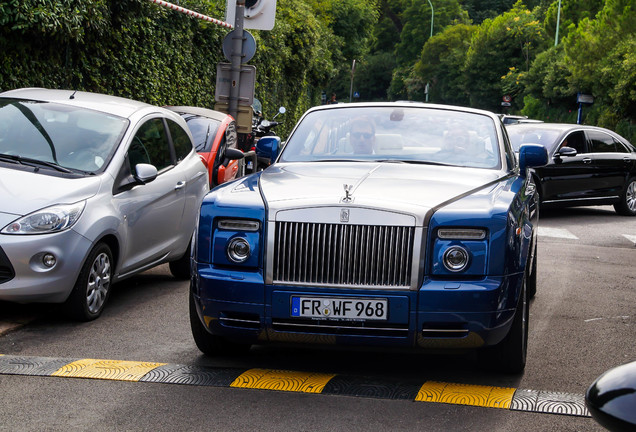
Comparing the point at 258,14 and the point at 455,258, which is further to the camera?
the point at 258,14

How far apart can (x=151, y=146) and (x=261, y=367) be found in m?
3.08

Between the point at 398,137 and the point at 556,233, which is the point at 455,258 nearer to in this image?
the point at 398,137

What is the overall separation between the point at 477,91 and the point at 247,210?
79.5 m

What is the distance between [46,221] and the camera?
21.8 feet

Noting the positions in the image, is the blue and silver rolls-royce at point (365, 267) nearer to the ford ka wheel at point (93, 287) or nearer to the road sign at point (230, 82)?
the ford ka wheel at point (93, 287)

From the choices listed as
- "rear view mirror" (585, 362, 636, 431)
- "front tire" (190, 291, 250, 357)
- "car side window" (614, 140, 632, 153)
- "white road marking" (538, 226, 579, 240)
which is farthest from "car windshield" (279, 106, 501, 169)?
"car side window" (614, 140, 632, 153)

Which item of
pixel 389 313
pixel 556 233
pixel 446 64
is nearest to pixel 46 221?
pixel 389 313

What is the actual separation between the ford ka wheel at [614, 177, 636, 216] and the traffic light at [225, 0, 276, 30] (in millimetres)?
7319

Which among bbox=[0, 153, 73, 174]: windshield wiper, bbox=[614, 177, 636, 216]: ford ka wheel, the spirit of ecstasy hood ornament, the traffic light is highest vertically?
the traffic light

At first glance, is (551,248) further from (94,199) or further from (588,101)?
(588,101)

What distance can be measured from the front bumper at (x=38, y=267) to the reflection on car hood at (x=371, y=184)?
4.83 feet

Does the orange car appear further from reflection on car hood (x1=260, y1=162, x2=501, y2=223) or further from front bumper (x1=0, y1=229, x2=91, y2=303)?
reflection on car hood (x1=260, y1=162, x2=501, y2=223)

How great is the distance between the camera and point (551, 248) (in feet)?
42.0

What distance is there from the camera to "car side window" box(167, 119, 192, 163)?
888 centimetres
